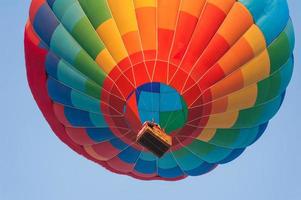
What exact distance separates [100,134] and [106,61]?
6.86 feet

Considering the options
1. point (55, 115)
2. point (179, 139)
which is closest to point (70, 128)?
point (55, 115)

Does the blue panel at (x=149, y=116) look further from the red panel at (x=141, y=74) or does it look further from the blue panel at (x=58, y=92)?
the blue panel at (x=58, y=92)

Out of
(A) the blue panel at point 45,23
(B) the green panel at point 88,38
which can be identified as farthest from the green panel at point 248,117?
(A) the blue panel at point 45,23

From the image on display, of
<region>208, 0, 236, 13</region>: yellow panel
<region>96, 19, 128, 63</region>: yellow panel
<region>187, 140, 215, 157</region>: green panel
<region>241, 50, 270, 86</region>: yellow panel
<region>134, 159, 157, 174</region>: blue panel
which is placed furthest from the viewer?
<region>134, 159, 157, 174</region>: blue panel

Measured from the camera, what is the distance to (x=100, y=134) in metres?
24.0

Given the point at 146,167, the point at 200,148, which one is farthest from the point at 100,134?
the point at 200,148

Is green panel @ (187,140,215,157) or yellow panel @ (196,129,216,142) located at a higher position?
yellow panel @ (196,129,216,142)

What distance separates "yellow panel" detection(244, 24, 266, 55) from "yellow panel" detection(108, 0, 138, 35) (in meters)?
2.38

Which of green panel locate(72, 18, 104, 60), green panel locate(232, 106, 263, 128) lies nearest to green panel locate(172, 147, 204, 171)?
green panel locate(232, 106, 263, 128)

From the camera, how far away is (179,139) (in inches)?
922

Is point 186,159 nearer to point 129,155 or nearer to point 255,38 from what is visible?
point 129,155

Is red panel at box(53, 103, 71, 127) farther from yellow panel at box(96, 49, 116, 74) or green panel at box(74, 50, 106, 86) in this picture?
yellow panel at box(96, 49, 116, 74)

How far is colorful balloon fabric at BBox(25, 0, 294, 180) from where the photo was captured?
73.3 ft

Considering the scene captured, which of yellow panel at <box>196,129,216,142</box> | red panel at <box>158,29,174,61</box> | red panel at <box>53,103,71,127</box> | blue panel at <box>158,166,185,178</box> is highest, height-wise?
red panel at <box>158,29,174,61</box>
